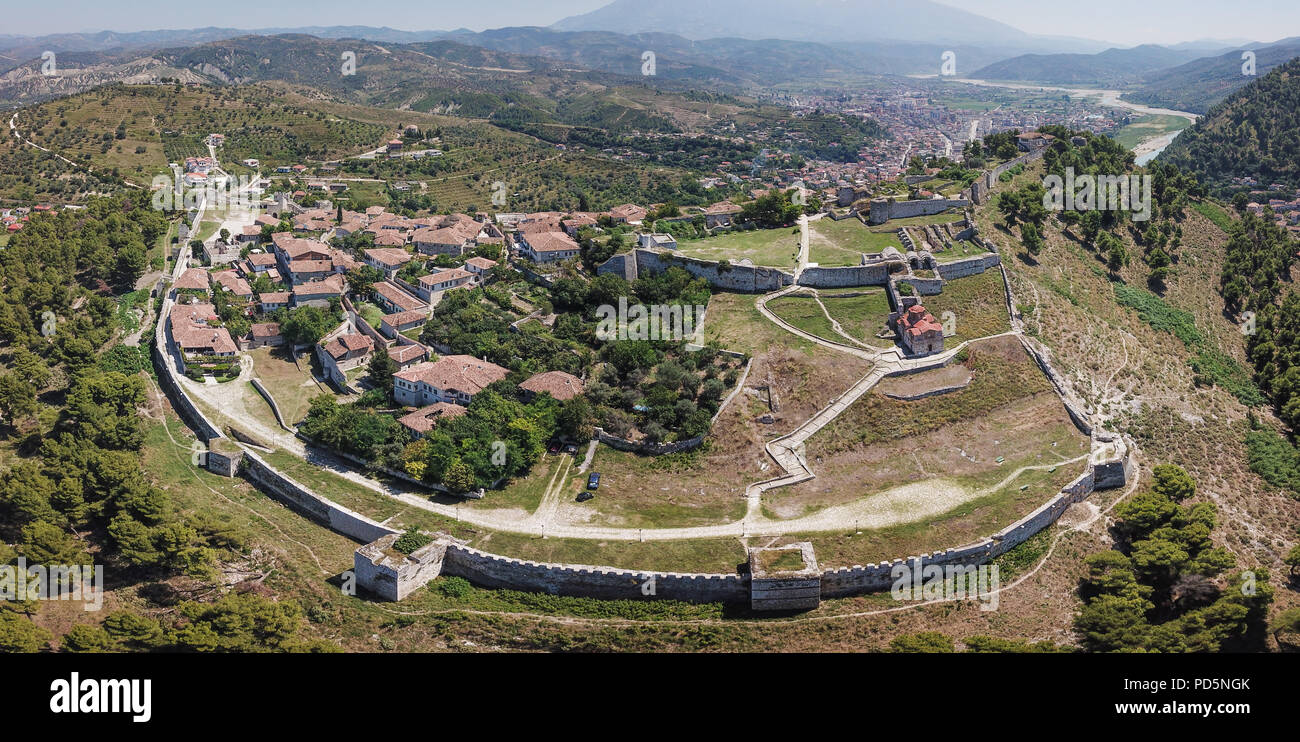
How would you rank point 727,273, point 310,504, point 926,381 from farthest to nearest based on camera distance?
point 727,273 → point 926,381 → point 310,504

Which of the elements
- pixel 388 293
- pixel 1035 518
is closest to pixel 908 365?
pixel 1035 518

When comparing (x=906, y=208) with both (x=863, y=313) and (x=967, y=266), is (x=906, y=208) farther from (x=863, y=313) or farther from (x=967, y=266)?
(x=863, y=313)

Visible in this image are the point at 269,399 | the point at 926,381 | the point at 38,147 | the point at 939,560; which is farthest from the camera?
the point at 38,147

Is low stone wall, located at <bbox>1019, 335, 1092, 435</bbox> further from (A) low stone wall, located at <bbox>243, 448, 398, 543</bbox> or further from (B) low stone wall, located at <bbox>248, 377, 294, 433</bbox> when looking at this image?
(B) low stone wall, located at <bbox>248, 377, 294, 433</bbox>

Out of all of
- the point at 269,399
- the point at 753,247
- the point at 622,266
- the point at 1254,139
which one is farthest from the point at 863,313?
the point at 1254,139

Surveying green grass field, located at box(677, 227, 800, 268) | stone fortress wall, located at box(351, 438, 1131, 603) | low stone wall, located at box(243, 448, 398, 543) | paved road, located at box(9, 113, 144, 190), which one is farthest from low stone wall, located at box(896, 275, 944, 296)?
paved road, located at box(9, 113, 144, 190)

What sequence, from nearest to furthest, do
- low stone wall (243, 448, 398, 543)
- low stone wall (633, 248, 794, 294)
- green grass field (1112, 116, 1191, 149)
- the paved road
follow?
1. low stone wall (243, 448, 398, 543)
2. low stone wall (633, 248, 794, 294)
3. the paved road
4. green grass field (1112, 116, 1191, 149)

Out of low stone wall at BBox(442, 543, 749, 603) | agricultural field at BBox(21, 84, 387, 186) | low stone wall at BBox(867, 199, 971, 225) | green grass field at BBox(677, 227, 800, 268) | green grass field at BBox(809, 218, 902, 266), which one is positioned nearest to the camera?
low stone wall at BBox(442, 543, 749, 603)

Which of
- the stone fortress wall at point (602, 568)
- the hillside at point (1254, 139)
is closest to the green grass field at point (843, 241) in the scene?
the stone fortress wall at point (602, 568)

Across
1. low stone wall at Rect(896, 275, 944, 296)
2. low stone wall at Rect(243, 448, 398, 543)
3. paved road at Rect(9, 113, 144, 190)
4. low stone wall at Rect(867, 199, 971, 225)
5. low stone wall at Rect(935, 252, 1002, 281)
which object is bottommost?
low stone wall at Rect(243, 448, 398, 543)

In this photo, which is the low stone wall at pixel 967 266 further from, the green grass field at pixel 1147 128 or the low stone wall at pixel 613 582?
the green grass field at pixel 1147 128
